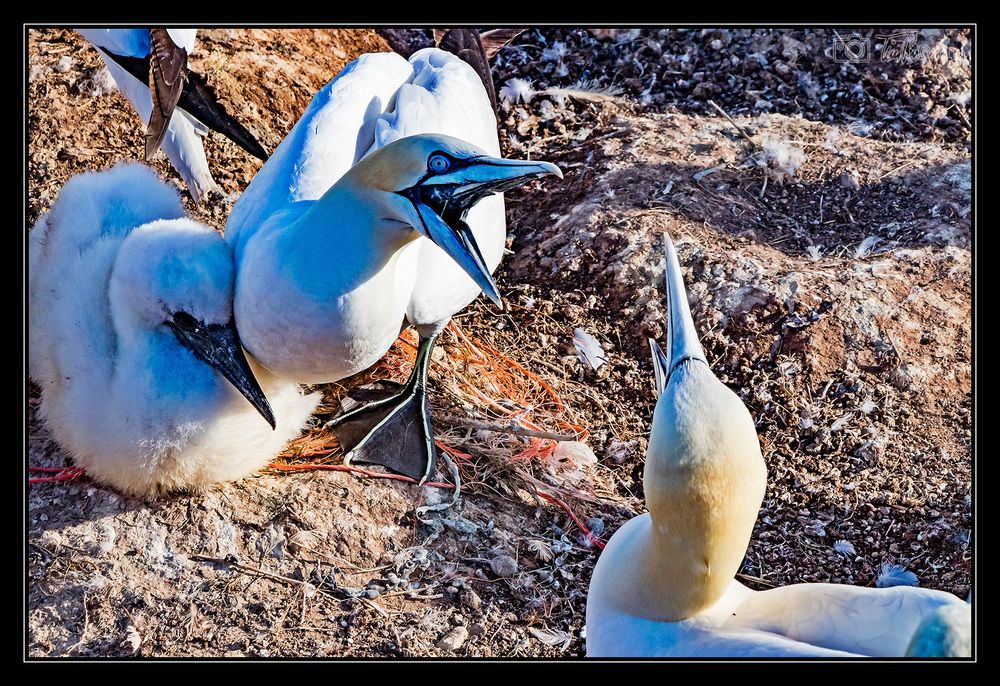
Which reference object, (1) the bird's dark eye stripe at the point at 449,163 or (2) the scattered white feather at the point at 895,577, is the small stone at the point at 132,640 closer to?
(1) the bird's dark eye stripe at the point at 449,163

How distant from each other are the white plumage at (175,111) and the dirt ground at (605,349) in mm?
151

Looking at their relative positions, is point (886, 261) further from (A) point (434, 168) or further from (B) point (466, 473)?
(A) point (434, 168)

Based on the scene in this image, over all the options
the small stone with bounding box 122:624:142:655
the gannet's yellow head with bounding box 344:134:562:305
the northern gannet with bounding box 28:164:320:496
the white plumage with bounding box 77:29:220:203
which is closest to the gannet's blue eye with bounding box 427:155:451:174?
the gannet's yellow head with bounding box 344:134:562:305

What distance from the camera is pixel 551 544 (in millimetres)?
3404

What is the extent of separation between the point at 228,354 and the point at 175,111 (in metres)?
1.55

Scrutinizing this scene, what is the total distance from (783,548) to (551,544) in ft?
2.60

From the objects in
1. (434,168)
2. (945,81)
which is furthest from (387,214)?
(945,81)

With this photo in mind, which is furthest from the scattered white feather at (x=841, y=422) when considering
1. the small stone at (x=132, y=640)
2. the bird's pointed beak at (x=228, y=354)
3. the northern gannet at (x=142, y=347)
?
the small stone at (x=132, y=640)

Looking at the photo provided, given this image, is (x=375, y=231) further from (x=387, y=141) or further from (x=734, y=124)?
(x=734, y=124)

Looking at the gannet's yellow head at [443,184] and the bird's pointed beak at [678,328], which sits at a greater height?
the gannet's yellow head at [443,184]

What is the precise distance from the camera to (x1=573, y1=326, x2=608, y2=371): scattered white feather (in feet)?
13.2

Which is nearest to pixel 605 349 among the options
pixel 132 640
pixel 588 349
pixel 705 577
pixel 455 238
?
pixel 588 349

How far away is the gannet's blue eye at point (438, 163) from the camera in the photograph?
8.29 ft
